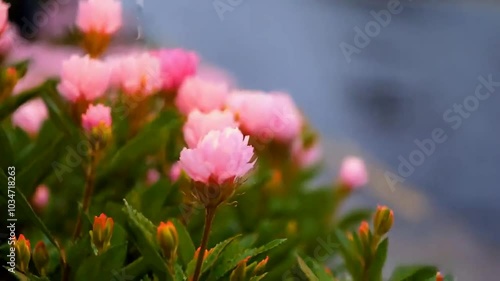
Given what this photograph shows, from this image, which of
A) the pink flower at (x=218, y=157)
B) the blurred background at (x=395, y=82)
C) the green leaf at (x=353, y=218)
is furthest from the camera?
the blurred background at (x=395, y=82)

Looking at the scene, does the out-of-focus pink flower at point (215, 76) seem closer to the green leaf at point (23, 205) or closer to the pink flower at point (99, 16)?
the pink flower at point (99, 16)

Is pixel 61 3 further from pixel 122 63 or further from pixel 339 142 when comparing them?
pixel 339 142

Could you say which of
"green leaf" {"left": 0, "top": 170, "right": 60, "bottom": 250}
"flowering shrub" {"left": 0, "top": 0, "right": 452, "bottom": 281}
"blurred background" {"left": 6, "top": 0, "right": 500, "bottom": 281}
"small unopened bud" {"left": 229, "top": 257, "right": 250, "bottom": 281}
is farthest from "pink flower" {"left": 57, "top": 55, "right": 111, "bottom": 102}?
"blurred background" {"left": 6, "top": 0, "right": 500, "bottom": 281}

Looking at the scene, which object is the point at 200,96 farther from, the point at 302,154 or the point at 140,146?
the point at 302,154

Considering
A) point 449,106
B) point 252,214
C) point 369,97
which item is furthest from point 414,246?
point 252,214

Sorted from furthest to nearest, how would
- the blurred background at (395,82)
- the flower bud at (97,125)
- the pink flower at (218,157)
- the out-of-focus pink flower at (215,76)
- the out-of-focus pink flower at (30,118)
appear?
the blurred background at (395,82) → the out-of-focus pink flower at (215,76) → the out-of-focus pink flower at (30,118) → the flower bud at (97,125) → the pink flower at (218,157)

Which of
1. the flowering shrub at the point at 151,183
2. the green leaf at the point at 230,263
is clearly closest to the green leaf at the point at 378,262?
the flowering shrub at the point at 151,183
